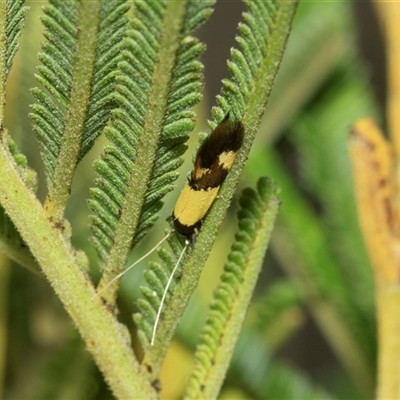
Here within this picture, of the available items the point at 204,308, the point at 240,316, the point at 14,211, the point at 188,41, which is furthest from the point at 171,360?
the point at 188,41

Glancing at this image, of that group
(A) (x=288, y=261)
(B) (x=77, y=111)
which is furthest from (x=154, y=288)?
(A) (x=288, y=261)

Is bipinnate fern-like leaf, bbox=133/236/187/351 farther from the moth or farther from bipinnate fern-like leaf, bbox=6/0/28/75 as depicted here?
bipinnate fern-like leaf, bbox=6/0/28/75

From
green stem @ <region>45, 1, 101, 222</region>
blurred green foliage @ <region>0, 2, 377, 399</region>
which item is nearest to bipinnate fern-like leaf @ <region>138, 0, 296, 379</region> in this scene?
green stem @ <region>45, 1, 101, 222</region>

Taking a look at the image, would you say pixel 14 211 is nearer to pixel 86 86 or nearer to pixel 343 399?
pixel 86 86

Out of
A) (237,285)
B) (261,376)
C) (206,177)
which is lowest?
(261,376)

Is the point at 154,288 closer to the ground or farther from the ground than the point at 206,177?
closer to the ground

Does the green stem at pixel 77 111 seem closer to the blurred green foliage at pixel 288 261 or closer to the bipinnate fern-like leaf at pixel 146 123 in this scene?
the bipinnate fern-like leaf at pixel 146 123

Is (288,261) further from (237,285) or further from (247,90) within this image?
(247,90)
